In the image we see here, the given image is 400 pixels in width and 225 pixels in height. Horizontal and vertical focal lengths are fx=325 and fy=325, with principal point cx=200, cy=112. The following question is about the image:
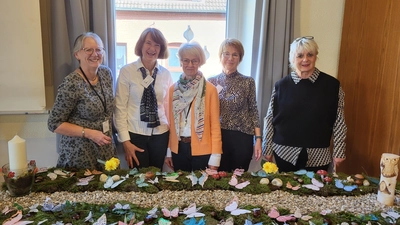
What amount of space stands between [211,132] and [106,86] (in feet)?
2.19

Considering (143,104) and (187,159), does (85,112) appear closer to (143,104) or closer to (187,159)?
(143,104)

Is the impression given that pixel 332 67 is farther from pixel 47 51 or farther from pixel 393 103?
pixel 47 51

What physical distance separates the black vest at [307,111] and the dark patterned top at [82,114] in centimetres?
102

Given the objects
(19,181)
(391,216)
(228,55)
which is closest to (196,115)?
(228,55)

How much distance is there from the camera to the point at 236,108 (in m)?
2.07

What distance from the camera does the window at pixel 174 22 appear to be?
252cm

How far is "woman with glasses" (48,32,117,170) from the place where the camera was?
168 cm

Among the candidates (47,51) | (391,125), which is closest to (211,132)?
(391,125)

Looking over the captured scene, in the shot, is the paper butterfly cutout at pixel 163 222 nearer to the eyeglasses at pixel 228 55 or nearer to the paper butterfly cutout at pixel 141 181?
the paper butterfly cutout at pixel 141 181

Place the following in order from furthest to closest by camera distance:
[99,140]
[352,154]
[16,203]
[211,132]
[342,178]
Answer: [352,154]
[211,132]
[99,140]
[342,178]
[16,203]

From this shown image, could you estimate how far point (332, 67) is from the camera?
260 cm

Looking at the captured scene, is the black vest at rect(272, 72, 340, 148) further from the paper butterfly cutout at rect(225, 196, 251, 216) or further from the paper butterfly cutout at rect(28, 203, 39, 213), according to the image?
the paper butterfly cutout at rect(28, 203, 39, 213)

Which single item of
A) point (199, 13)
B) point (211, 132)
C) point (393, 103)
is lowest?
point (211, 132)

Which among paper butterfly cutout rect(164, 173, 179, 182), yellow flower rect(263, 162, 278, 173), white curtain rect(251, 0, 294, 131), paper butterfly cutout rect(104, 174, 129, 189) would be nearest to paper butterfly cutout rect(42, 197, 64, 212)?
paper butterfly cutout rect(104, 174, 129, 189)
